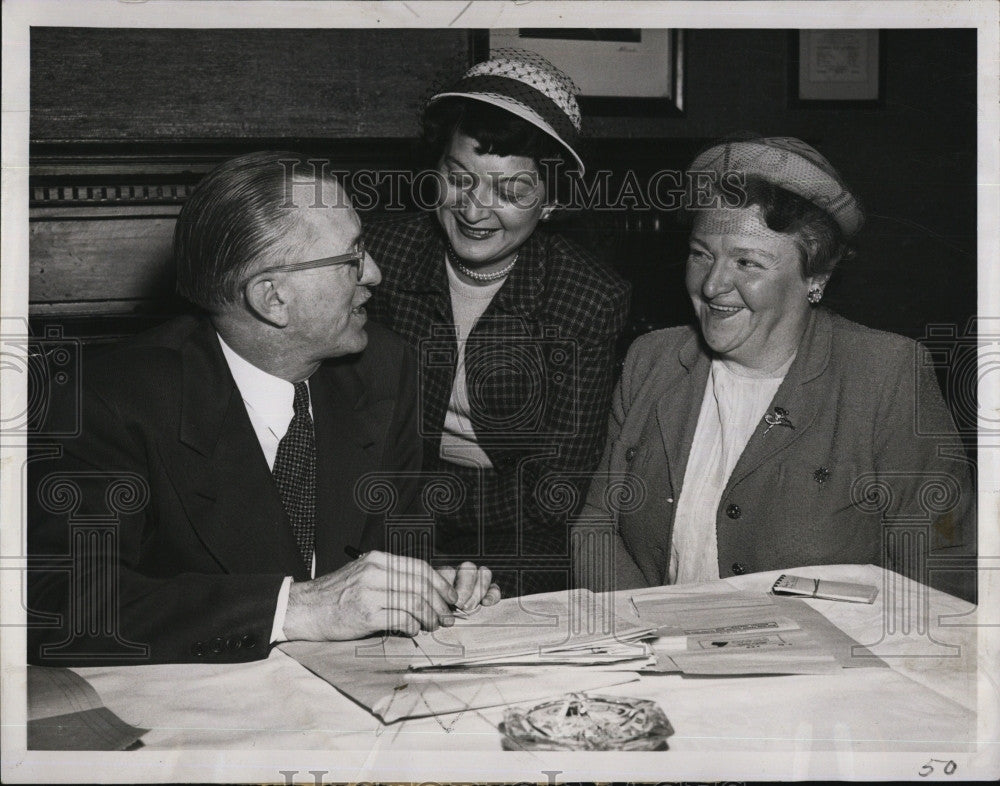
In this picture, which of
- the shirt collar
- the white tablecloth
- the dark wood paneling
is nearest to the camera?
the white tablecloth

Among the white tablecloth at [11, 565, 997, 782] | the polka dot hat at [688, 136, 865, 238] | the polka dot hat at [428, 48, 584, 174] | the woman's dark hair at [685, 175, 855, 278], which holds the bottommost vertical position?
the white tablecloth at [11, 565, 997, 782]

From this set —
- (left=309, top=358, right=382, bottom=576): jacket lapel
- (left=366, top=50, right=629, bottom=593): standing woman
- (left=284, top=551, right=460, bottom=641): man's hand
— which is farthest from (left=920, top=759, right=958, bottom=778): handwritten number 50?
(left=309, top=358, right=382, bottom=576): jacket lapel

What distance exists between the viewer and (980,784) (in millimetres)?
1675

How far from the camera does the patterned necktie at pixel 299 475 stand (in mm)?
1688

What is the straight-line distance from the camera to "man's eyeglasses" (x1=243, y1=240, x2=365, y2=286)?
162 cm

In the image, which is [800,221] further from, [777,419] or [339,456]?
[339,456]

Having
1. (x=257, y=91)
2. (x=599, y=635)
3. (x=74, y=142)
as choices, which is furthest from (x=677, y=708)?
(x=74, y=142)

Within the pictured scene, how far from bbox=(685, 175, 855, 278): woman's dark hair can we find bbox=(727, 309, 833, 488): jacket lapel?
5.4 inches

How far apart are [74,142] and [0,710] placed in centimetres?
107

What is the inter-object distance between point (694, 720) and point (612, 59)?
3.89ft

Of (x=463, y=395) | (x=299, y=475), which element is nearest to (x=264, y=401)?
(x=299, y=475)

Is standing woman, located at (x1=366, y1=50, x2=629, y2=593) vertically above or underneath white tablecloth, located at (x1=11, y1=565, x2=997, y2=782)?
above

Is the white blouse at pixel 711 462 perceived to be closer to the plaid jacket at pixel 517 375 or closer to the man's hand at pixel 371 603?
the plaid jacket at pixel 517 375

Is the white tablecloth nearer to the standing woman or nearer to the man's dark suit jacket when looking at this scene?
the man's dark suit jacket
